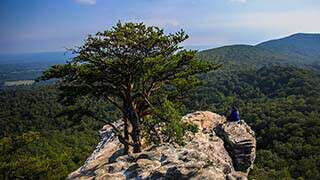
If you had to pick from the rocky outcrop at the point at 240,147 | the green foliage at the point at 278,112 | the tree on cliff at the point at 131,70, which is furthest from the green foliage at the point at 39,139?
the green foliage at the point at 278,112

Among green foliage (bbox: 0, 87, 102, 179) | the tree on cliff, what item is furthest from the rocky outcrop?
green foliage (bbox: 0, 87, 102, 179)

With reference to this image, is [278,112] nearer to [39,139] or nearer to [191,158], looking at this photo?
[39,139]

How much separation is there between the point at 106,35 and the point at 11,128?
114 metres

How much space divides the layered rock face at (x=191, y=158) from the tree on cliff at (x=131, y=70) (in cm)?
261

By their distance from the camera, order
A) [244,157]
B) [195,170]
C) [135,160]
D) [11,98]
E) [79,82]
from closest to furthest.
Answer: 1. [195,170]
2. [135,160]
3. [79,82]
4. [244,157]
5. [11,98]

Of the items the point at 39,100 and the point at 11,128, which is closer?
the point at 11,128

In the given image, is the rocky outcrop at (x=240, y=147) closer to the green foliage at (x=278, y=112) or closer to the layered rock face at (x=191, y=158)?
the layered rock face at (x=191, y=158)

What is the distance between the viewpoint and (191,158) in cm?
1391

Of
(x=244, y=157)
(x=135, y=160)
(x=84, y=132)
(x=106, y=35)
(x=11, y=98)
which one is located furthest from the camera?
Result: (x=11, y=98)

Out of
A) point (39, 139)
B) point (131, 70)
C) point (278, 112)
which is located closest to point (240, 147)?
point (131, 70)

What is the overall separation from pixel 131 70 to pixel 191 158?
5.41 meters

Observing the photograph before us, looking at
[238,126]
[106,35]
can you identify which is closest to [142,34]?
[106,35]

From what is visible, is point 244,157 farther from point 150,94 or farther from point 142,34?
point 142,34

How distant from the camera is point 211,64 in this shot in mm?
19609
